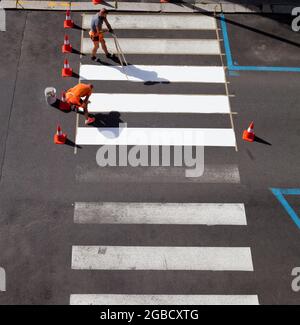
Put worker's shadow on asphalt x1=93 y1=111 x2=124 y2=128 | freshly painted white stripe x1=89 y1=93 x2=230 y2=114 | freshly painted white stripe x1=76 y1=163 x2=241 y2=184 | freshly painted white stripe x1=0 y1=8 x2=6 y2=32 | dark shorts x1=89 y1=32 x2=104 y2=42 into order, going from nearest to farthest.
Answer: freshly painted white stripe x1=76 y1=163 x2=241 y2=184
worker's shadow on asphalt x1=93 y1=111 x2=124 y2=128
freshly painted white stripe x1=89 y1=93 x2=230 y2=114
dark shorts x1=89 y1=32 x2=104 y2=42
freshly painted white stripe x1=0 y1=8 x2=6 y2=32

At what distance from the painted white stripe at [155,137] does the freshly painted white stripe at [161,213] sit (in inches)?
96.5

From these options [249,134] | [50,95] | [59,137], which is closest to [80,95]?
[50,95]

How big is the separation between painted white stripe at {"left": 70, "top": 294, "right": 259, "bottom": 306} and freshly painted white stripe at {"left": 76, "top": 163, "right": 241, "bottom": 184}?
3819 millimetres

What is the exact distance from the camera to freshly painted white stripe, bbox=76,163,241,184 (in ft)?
50.0

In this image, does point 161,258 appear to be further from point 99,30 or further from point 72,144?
point 99,30

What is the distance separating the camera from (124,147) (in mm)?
16000

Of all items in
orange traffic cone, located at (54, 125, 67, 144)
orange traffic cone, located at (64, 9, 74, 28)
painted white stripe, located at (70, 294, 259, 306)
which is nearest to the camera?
painted white stripe, located at (70, 294, 259, 306)

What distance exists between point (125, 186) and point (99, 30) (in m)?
6.20

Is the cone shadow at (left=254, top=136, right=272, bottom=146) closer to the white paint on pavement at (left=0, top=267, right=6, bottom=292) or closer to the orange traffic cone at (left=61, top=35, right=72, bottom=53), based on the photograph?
the orange traffic cone at (left=61, top=35, right=72, bottom=53)

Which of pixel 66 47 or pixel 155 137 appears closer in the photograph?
pixel 155 137

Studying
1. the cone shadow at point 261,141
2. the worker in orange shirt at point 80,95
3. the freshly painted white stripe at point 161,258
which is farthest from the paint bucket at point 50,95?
the cone shadow at point 261,141

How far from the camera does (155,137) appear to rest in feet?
53.6

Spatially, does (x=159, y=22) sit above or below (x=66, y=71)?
above

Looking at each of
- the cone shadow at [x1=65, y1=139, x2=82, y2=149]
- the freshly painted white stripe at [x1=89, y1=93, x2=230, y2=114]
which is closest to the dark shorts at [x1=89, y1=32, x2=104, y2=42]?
the freshly painted white stripe at [x1=89, y1=93, x2=230, y2=114]
